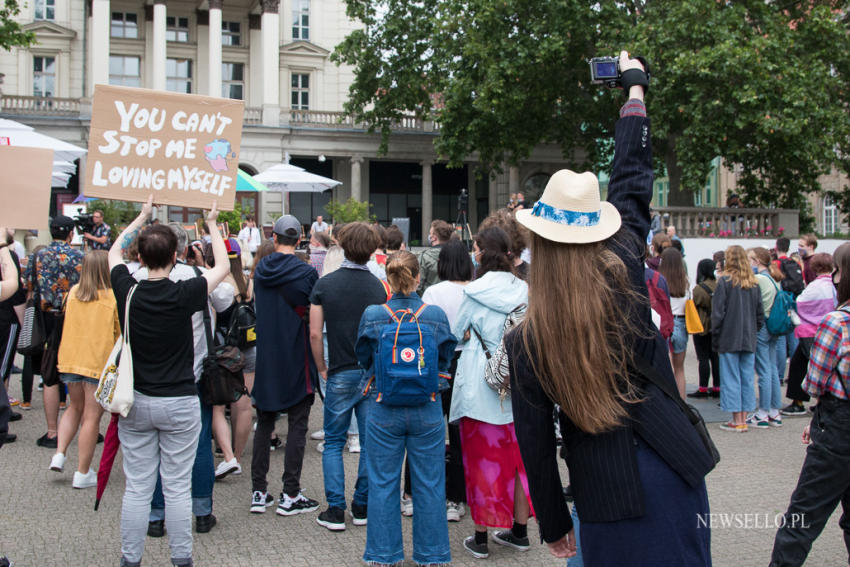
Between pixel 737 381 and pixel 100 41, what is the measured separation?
3284 centimetres

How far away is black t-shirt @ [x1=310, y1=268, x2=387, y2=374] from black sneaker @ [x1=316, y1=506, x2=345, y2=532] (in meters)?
0.99

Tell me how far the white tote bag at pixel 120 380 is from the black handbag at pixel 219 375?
1129 millimetres

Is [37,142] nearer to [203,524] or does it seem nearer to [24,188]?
[24,188]

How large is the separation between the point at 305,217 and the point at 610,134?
55.1 ft

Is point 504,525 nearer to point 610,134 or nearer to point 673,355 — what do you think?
point 673,355

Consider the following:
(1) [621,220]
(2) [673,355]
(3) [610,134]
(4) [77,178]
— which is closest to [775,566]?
(1) [621,220]

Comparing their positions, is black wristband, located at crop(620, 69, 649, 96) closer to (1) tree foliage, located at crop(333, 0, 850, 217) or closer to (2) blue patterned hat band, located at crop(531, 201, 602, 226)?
(2) blue patterned hat band, located at crop(531, 201, 602, 226)

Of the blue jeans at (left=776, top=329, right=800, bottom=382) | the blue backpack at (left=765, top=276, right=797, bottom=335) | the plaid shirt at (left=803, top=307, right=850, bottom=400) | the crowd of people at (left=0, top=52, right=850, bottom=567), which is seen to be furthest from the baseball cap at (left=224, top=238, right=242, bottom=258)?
the blue jeans at (left=776, top=329, right=800, bottom=382)

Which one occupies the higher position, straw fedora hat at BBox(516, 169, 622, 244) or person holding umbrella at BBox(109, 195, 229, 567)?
straw fedora hat at BBox(516, 169, 622, 244)

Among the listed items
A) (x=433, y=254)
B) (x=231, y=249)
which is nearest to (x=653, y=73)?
(x=433, y=254)

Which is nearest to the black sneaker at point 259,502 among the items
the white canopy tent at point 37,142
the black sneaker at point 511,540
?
the black sneaker at point 511,540

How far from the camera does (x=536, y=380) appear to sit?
2490 mm

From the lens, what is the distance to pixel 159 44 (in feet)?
114

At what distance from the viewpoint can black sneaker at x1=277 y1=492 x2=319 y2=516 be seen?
5.93 meters
